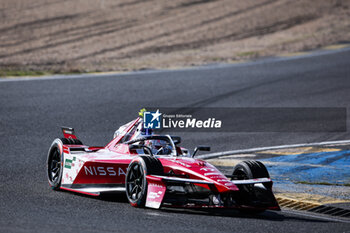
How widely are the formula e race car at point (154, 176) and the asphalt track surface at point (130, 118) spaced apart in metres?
0.17

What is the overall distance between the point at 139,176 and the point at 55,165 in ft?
7.94

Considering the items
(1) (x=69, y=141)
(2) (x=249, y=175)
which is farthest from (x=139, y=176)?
(1) (x=69, y=141)

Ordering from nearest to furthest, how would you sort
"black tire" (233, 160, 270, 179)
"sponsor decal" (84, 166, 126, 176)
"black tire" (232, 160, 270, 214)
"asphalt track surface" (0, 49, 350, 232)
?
1. "asphalt track surface" (0, 49, 350, 232)
2. "black tire" (232, 160, 270, 214)
3. "black tire" (233, 160, 270, 179)
4. "sponsor decal" (84, 166, 126, 176)

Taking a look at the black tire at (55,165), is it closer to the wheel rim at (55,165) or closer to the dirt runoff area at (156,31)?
the wheel rim at (55,165)

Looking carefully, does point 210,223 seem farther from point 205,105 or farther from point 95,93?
point 95,93

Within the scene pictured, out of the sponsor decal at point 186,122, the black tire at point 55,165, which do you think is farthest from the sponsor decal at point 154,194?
the sponsor decal at point 186,122

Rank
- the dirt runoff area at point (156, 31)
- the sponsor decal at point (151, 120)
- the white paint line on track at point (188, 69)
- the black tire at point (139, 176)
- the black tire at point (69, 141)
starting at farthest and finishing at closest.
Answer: the dirt runoff area at point (156, 31) < the white paint line on track at point (188, 69) < the black tire at point (69, 141) < the sponsor decal at point (151, 120) < the black tire at point (139, 176)

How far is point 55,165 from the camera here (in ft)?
34.6

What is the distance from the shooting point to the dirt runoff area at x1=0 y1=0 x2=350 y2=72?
25.2 m

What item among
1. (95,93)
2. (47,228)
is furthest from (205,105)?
(47,228)

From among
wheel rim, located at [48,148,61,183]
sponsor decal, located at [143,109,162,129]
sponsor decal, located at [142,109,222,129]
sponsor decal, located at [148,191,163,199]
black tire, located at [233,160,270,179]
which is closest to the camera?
sponsor decal, located at [148,191,163,199]

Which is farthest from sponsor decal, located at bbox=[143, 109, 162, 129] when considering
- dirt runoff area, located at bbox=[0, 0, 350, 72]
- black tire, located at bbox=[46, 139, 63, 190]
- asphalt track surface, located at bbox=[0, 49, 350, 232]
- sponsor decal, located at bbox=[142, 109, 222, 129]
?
dirt runoff area, located at bbox=[0, 0, 350, 72]

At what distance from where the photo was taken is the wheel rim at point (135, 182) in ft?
28.0

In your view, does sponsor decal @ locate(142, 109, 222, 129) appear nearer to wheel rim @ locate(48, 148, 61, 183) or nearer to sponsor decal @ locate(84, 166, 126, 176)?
wheel rim @ locate(48, 148, 61, 183)
